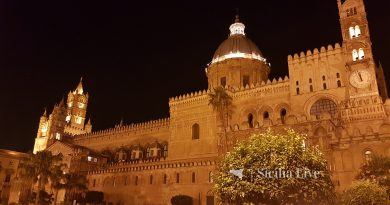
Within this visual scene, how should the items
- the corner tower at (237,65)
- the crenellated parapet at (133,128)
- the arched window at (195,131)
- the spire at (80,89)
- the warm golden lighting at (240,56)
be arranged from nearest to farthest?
the arched window at (195,131) < the corner tower at (237,65) < the warm golden lighting at (240,56) < the crenellated parapet at (133,128) < the spire at (80,89)

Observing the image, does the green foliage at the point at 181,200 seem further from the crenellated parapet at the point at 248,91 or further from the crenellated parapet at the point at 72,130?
the crenellated parapet at the point at 72,130

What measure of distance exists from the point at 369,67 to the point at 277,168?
2341 cm

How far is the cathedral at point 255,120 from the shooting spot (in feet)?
109

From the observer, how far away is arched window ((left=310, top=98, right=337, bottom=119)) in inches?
1552

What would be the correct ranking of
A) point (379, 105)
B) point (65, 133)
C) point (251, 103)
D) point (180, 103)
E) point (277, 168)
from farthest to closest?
point (65, 133) < point (180, 103) < point (251, 103) < point (379, 105) < point (277, 168)

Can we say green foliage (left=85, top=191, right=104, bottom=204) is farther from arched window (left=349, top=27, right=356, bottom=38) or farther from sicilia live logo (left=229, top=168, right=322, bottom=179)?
arched window (left=349, top=27, right=356, bottom=38)

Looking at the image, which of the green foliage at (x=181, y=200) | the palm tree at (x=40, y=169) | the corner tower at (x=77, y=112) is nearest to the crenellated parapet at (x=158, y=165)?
the green foliage at (x=181, y=200)

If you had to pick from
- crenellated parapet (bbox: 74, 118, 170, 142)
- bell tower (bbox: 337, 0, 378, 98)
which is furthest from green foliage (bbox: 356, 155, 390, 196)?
crenellated parapet (bbox: 74, 118, 170, 142)

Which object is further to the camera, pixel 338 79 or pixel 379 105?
pixel 338 79

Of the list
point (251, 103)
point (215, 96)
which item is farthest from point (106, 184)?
point (251, 103)

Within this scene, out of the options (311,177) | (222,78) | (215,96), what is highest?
(222,78)

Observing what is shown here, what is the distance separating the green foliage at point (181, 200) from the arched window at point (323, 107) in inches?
707

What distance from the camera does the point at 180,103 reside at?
52.1 m

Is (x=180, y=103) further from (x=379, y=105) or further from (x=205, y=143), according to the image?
(x=379, y=105)
